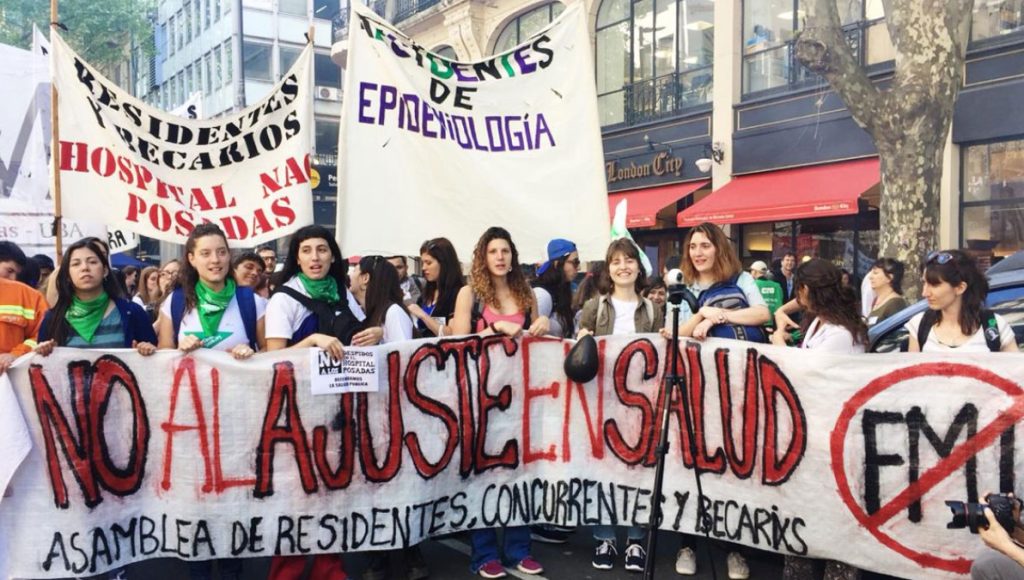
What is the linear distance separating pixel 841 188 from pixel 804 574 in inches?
387

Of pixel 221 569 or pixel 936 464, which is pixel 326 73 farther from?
pixel 936 464

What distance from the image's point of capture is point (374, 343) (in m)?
4.35

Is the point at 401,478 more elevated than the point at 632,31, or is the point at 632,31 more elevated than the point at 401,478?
the point at 632,31

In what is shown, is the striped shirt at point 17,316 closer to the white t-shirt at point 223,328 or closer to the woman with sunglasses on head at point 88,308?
the woman with sunglasses on head at point 88,308

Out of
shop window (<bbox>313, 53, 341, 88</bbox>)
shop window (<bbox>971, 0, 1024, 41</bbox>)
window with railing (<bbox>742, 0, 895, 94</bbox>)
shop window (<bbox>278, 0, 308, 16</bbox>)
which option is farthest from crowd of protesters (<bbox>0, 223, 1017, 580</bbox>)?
shop window (<bbox>278, 0, 308, 16</bbox>)

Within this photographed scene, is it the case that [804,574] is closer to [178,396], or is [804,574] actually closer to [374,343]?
[374,343]

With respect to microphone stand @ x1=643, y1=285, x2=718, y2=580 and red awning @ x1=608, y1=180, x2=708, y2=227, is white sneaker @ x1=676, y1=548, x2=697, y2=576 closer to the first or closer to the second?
microphone stand @ x1=643, y1=285, x2=718, y2=580

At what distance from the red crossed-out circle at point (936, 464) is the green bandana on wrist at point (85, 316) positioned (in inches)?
138

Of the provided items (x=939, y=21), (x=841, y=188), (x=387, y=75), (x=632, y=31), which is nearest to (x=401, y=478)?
(x=387, y=75)

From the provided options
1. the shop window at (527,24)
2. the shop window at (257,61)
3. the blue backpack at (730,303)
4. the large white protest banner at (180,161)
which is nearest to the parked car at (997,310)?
the blue backpack at (730,303)

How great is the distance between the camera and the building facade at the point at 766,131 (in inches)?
471

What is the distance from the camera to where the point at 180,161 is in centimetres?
568

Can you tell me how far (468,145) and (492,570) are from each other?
8.34 feet

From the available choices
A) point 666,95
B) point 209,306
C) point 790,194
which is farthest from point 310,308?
point 666,95
